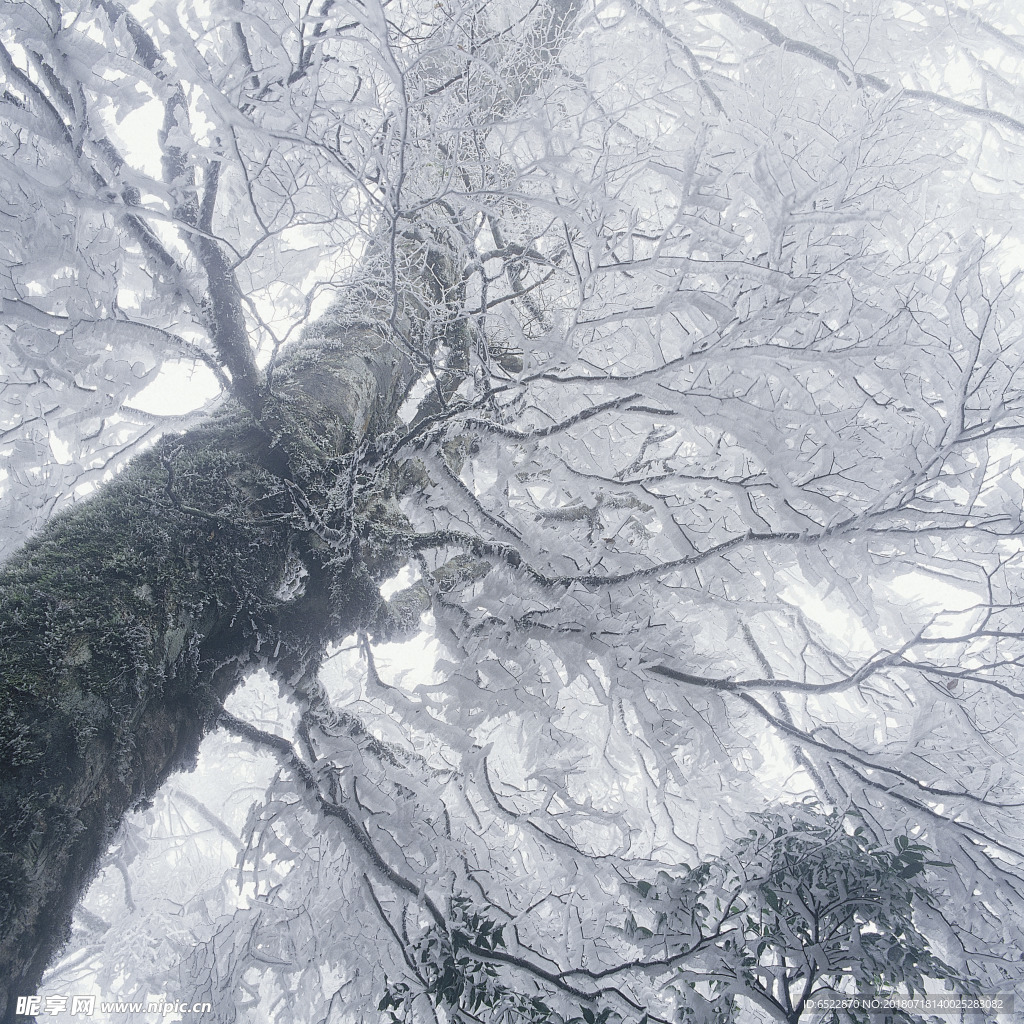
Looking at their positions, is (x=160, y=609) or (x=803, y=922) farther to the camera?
(x=803, y=922)

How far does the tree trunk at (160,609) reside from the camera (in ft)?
3.51

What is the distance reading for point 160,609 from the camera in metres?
1.40

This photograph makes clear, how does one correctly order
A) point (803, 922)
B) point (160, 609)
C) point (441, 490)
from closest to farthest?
point (160, 609) < point (803, 922) < point (441, 490)

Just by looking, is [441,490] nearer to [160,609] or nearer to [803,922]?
[160,609]

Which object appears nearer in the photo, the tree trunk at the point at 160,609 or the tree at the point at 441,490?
the tree trunk at the point at 160,609

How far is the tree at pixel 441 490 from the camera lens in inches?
59.5

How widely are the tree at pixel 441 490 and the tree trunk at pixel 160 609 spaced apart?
0.03 ft

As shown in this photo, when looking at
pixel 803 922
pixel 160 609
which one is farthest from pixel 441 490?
pixel 803 922

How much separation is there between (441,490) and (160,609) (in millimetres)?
1107

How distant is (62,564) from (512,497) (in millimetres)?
2493

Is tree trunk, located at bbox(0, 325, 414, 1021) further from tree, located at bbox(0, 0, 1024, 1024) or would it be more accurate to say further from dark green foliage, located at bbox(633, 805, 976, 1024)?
dark green foliage, located at bbox(633, 805, 976, 1024)

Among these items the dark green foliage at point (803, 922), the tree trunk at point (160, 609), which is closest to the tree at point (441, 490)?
the tree trunk at point (160, 609)

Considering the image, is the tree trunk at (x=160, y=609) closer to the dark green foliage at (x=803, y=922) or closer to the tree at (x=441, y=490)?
the tree at (x=441, y=490)

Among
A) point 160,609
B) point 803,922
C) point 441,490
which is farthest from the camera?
point 441,490
